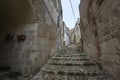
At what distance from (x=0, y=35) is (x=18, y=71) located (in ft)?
4.03

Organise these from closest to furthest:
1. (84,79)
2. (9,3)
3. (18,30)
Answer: (84,79)
(9,3)
(18,30)

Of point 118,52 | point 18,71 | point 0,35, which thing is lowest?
point 18,71

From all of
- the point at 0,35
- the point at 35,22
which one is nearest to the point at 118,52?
the point at 35,22

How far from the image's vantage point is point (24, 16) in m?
2.30

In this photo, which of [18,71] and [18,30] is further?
[18,30]

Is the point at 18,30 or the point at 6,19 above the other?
the point at 6,19

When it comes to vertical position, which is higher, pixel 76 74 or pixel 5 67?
pixel 5 67

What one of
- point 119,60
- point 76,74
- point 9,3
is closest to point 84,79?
point 76,74

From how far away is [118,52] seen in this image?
1392 mm

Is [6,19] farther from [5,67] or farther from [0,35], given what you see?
[5,67]

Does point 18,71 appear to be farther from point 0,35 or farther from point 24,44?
point 0,35

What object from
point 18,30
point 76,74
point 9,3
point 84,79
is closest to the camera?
point 84,79

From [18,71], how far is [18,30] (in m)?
1.14

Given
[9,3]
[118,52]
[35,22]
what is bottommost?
Result: [118,52]
